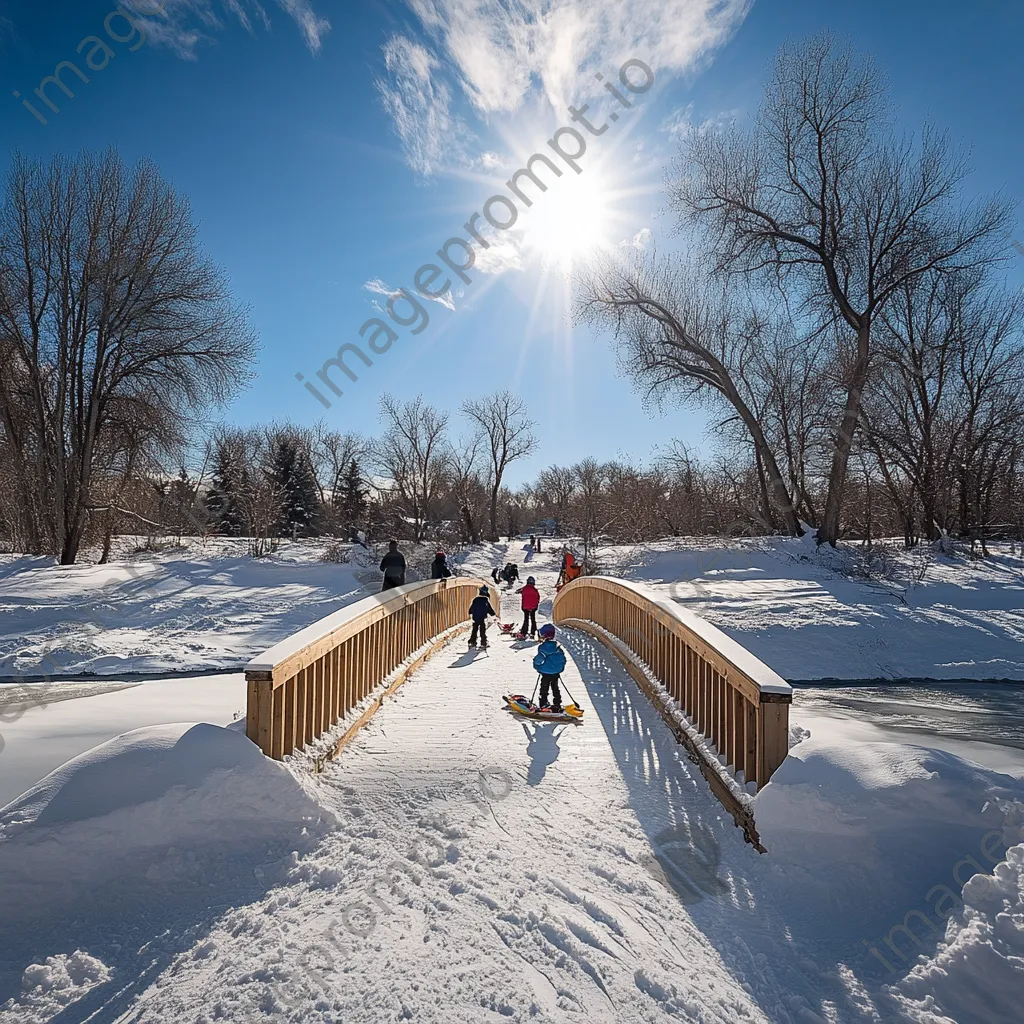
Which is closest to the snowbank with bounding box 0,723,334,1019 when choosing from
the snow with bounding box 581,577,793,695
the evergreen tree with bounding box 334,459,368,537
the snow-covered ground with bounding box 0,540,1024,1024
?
the snow-covered ground with bounding box 0,540,1024,1024

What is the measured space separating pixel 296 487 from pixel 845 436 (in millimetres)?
42318

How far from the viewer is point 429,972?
223 cm

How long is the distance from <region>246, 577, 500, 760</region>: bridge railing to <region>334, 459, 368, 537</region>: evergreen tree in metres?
45.9

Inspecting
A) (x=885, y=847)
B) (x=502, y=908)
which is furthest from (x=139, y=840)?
(x=885, y=847)

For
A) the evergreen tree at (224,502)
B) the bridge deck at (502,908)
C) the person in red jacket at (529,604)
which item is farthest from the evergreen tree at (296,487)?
the bridge deck at (502,908)

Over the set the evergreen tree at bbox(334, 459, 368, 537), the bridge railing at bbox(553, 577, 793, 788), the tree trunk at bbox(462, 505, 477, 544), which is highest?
the evergreen tree at bbox(334, 459, 368, 537)

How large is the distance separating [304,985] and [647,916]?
4.54 feet

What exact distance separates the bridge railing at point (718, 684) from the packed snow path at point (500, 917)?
40 cm

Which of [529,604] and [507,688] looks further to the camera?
[529,604]

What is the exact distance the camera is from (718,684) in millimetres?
4445

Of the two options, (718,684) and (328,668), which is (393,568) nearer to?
(328,668)

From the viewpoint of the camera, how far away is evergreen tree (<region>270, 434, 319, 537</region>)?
161ft

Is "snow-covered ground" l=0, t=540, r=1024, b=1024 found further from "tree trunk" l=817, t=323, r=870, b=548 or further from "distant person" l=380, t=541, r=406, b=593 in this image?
"tree trunk" l=817, t=323, r=870, b=548

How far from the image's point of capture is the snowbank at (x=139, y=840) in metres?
2.43
